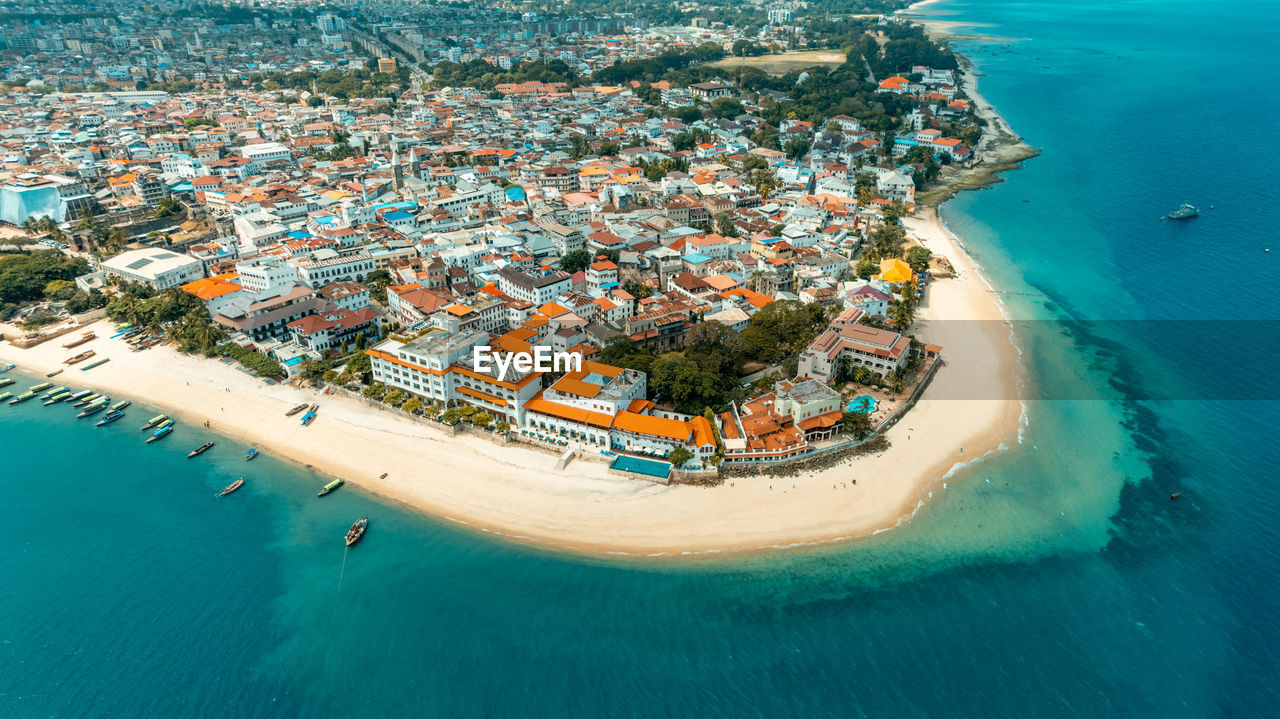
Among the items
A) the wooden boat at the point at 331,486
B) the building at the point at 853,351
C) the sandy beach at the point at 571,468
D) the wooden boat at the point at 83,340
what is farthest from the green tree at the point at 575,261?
the wooden boat at the point at 83,340

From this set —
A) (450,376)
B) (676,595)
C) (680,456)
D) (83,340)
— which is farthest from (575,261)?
(83,340)

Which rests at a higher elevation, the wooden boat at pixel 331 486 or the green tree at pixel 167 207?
the green tree at pixel 167 207

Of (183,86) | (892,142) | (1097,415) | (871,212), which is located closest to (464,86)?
(183,86)

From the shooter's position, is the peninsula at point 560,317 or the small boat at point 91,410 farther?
the small boat at point 91,410

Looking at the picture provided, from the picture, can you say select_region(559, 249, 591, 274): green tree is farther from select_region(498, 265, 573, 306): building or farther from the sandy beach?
the sandy beach

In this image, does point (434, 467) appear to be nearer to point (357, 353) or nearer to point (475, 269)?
point (357, 353)

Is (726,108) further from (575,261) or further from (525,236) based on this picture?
(575,261)

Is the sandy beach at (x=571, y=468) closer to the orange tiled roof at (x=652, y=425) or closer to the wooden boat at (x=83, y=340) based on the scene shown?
the wooden boat at (x=83, y=340)
